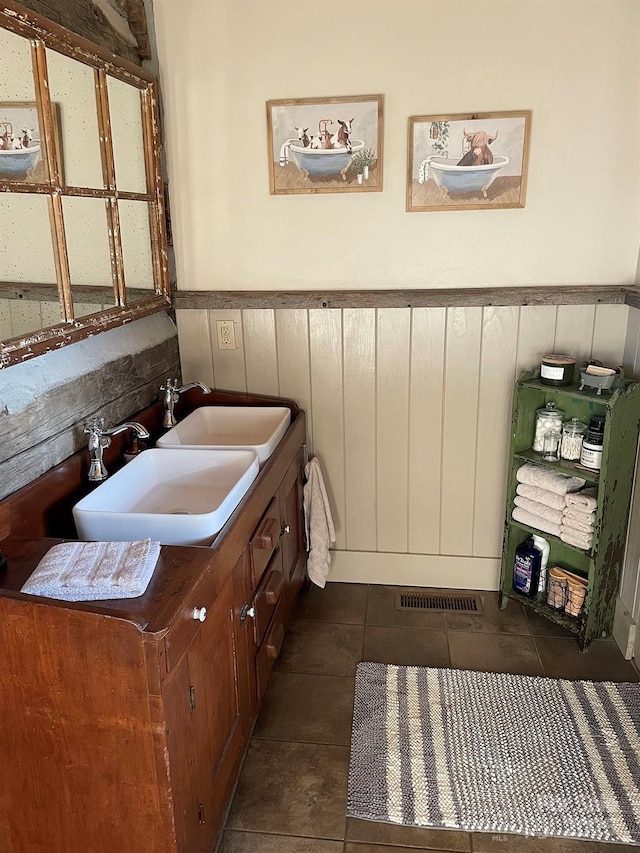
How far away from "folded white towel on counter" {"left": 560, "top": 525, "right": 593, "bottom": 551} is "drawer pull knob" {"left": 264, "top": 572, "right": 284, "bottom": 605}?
101 cm

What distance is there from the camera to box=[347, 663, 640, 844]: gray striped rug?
1716 millimetres

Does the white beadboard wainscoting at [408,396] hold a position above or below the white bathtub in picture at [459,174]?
below

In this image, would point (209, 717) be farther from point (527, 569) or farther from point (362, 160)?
point (362, 160)

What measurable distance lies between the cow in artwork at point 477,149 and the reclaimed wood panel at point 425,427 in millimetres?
525

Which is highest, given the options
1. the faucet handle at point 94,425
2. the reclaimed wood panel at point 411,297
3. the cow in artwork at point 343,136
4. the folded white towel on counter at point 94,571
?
the cow in artwork at point 343,136

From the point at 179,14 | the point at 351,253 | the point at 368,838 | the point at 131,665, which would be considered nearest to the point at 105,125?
the point at 179,14

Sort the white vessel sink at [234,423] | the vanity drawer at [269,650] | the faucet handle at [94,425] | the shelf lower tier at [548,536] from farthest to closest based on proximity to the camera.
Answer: the white vessel sink at [234,423], the shelf lower tier at [548,536], the vanity drawer at [269,650], the faucet handle at [94,425]

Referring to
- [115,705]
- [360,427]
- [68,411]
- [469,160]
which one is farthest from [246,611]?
[469,160]

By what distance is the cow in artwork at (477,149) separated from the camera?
2281 mm

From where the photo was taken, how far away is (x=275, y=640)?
208 centimetres

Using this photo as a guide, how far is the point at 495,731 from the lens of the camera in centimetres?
199

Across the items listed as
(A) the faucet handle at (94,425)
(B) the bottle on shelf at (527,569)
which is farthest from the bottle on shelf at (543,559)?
(A) the faucet handle at (94,425)

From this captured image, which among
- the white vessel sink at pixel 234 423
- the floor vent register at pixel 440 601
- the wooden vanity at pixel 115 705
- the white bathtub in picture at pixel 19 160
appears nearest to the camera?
the wooden vanity at pixel 115 705

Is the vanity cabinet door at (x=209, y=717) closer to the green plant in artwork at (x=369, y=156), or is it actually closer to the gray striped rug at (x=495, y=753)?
the gray striped rug at (x=495, y=753)
